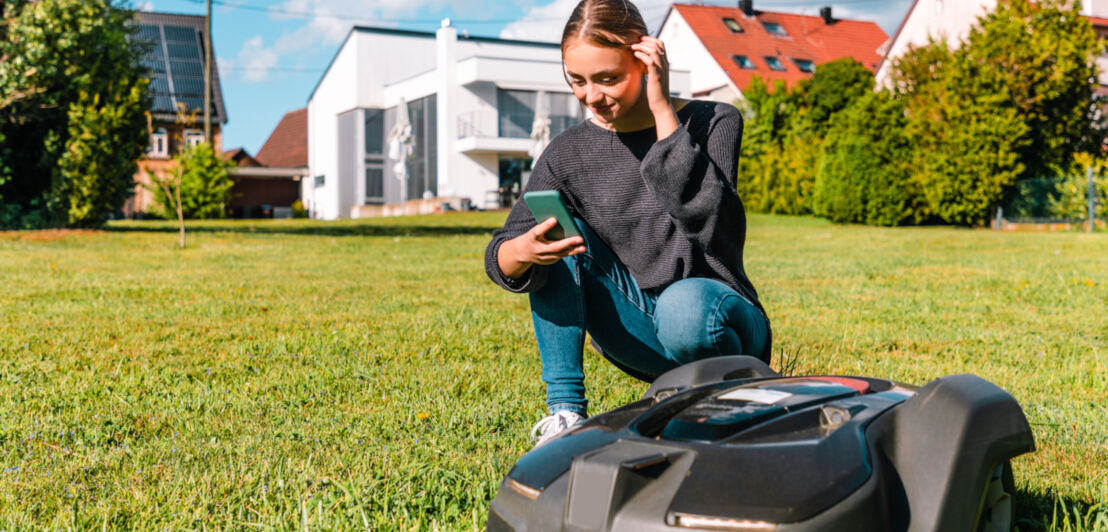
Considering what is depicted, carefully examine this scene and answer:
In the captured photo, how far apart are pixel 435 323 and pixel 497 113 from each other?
1230 inches

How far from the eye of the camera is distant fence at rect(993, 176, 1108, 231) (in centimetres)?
1961

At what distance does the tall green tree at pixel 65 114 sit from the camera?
49.4 feet

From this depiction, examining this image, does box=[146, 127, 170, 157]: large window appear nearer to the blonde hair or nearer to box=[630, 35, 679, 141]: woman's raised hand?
the blonde hair

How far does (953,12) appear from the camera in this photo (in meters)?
31.9

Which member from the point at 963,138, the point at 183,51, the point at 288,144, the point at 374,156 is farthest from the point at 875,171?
the point at 288,144

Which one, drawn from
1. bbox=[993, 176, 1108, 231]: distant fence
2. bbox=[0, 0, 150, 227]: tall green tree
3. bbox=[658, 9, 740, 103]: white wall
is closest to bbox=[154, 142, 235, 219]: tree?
bbox=[0, 0, 150, 227]: tall green tree

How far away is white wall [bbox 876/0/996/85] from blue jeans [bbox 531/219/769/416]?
30748mm

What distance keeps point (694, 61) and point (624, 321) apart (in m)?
38.3

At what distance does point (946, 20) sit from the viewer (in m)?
32.0

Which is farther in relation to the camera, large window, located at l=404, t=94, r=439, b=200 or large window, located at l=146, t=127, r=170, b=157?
large window, located at l=146, t=127, r=170, b=157

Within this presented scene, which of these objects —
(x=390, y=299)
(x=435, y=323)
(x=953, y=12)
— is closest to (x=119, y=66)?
(x=390, y=299)

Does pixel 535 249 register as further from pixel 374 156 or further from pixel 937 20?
pixel 374 156

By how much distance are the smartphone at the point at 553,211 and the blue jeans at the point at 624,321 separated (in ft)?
0.89

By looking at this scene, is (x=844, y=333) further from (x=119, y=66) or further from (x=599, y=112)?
(x=119, y=66)
